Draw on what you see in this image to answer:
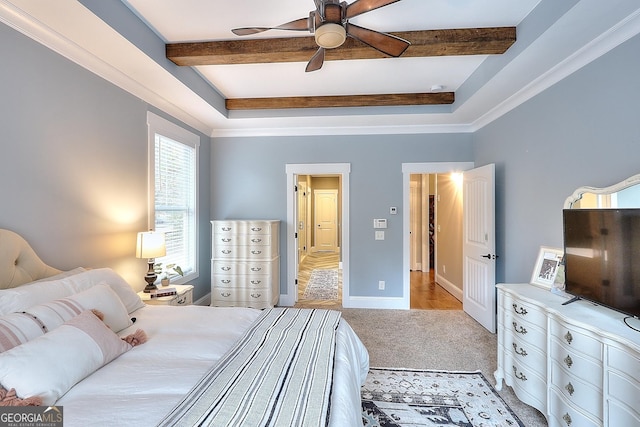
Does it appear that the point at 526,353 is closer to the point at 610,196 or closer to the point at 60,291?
the point at 610,196

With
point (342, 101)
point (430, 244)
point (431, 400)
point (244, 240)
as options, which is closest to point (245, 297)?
point (244, 240)

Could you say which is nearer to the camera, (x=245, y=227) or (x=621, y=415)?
(x=621, y=415)

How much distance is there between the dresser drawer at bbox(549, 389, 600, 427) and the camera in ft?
4.75

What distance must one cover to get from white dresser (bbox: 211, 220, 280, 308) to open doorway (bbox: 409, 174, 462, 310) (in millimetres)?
2163

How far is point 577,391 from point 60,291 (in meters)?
2.90

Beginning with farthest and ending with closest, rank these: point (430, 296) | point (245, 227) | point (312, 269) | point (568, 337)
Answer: point (312, 269) → point (430, 296) → point (245, 227) → point (568, 337)

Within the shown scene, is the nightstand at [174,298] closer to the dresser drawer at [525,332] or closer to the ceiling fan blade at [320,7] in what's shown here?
the ceiling fan blade at [320,7]

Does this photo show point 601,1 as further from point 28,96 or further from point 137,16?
point 28,96

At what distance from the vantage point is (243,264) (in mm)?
3516

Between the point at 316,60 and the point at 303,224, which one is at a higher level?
the point at 316,60

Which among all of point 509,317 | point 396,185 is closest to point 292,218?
point 396,185

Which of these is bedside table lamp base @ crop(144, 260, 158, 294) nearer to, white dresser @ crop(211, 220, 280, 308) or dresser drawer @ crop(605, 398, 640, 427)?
white dresser @ crop(211, 220, 280, 308)

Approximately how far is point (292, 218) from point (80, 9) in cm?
290

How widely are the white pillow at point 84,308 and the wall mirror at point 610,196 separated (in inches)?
123
